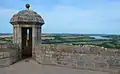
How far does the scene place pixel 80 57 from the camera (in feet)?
28.6

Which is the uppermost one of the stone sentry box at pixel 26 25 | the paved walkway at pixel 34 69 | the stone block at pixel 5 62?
the stone sentry box at pixel 26 25

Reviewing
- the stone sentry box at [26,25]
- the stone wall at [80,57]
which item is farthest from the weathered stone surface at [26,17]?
the stone wall at [80,57]

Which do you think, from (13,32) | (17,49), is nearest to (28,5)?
(13,32)

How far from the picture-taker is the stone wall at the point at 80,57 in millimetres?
8254

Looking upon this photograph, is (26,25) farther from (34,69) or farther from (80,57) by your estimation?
(80,57)

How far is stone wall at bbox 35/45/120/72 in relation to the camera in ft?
27.1

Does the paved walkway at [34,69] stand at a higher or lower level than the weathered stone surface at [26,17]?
lower

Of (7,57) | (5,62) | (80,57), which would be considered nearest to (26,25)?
(7,57)

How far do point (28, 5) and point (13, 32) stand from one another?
1.38m

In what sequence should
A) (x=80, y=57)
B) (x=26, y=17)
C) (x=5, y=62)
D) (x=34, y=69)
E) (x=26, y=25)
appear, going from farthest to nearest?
(x=26, y=25)
(x=26, y=17)
(x=5, y=62)
(x=34, y=69)
(x=80, y=57)

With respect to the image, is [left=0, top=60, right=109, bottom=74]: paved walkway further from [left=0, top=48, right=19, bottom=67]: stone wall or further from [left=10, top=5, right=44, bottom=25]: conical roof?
[left=10, top=5, right=44, bottom=25]: conical roof

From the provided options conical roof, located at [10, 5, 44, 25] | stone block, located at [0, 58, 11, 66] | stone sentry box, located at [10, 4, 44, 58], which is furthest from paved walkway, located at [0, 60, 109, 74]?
conical roof, located at [10, 5, 44, 25]

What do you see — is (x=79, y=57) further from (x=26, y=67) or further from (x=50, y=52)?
(x=26, y=67)

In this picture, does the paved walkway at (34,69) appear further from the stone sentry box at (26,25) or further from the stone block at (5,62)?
the stone sentry box at (26,25)
